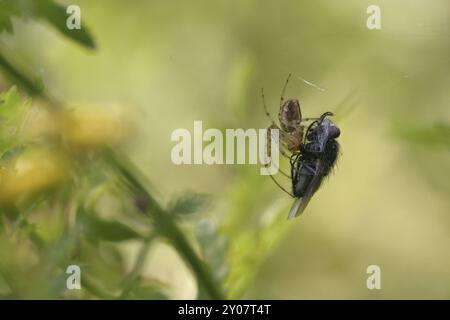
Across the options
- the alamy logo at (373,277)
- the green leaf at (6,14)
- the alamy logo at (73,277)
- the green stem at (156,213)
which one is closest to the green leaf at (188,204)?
the green stem at (156,213)

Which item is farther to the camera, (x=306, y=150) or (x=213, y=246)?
(x=306, y=150)

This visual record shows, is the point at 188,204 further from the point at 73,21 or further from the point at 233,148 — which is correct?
the point at 233,148

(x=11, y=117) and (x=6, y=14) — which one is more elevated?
(x=6, y=14)

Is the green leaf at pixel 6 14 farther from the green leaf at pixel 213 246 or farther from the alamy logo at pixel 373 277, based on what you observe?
the alamy logo at pixel 373 277

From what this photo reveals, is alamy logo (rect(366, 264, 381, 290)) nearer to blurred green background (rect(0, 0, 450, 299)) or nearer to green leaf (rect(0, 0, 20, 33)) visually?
blurred green background (rect(0, 0, 450, 299))

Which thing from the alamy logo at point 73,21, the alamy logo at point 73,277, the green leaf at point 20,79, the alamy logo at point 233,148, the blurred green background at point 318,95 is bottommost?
the alamy logo at point 73,277

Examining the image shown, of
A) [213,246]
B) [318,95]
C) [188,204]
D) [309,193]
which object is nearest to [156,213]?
[188,204]
